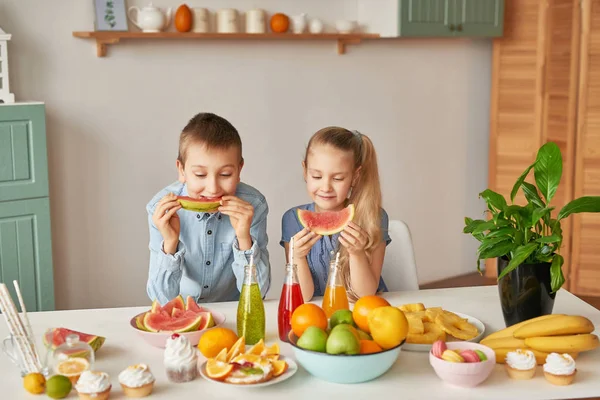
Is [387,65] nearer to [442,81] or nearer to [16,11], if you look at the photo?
[442,81]

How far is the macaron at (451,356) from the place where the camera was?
6.18ft

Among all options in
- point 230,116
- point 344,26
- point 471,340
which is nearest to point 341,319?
point 471,340

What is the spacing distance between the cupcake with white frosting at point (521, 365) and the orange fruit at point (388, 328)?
28 cm

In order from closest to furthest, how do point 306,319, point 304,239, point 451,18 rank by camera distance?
point 306,319
point 304,239
point 451,18

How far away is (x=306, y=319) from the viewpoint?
196 cm

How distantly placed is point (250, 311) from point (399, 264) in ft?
3.37

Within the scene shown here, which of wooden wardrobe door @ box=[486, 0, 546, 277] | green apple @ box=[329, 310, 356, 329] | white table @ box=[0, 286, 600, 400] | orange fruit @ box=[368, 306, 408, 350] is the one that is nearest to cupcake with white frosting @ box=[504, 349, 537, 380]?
white table @ box=[0, 286, 600, 400]

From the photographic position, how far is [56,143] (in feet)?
14.7

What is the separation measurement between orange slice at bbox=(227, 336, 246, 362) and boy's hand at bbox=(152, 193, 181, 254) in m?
0.70

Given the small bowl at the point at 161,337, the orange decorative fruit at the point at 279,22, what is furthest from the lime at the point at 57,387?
the orange decorative fruit at the point at 279,22

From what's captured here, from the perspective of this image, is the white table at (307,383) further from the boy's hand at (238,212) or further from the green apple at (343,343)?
the boy's hand at (238,212)

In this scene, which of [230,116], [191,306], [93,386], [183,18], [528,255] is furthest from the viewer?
[230,116]

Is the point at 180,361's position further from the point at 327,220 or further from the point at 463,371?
the point at 327,220

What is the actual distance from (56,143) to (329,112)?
1.76m
